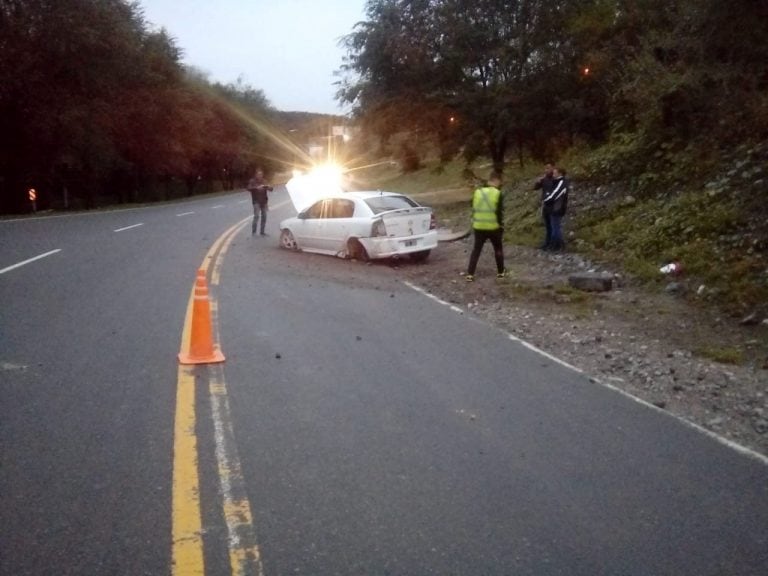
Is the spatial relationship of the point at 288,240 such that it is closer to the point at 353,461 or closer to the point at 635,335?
the point at 635,335

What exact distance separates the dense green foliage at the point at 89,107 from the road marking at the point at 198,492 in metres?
29.4

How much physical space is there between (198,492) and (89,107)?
3513cm

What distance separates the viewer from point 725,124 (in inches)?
595

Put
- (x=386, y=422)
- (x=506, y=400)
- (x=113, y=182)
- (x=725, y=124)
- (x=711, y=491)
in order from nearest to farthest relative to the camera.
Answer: (x=711, y=491)
(x=386, y=422)
(x=506, y=400)
(x=725, y=124)
(x=113, y=182)

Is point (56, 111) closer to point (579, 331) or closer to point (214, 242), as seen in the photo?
point (214, 242)

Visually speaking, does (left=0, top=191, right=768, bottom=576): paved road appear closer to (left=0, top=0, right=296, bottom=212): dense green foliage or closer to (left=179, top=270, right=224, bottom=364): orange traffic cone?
(left=179, top=270, right=224, bottom=364): orange traffic cone

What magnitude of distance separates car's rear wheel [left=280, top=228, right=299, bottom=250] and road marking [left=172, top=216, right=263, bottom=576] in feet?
37.2

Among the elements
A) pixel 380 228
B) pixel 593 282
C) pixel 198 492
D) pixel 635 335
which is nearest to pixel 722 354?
pixel 635 335

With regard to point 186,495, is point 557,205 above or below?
above

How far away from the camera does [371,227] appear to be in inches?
616

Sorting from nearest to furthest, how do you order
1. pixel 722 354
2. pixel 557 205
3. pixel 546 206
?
pixel 722 354
pixel 557 205
pixel 546 206

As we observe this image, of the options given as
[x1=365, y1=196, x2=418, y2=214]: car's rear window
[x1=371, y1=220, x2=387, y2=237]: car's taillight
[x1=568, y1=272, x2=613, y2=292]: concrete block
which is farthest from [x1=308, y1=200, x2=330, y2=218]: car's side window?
[x1=568, y1=272, x2=613, y2=292]: concrete block

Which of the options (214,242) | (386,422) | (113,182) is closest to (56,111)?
(214,242)

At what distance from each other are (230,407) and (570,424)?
260cm
